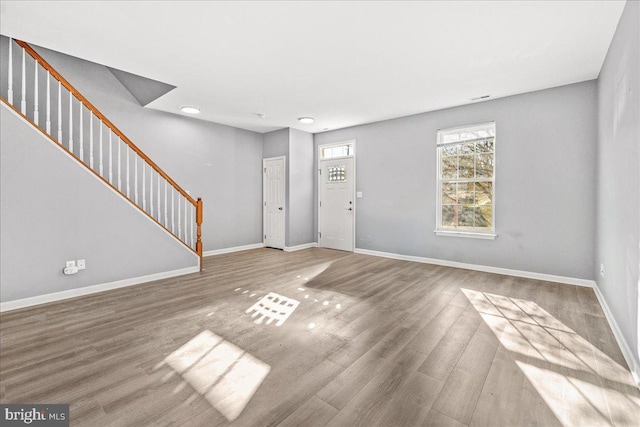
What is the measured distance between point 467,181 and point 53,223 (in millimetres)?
5756

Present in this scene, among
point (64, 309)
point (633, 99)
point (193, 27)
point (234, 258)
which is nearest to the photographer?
point (633, 99)

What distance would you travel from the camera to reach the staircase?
3.71m

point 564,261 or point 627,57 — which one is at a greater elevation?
point 627,57

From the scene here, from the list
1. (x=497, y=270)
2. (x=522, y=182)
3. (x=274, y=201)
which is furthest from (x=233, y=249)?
(x=522, y=182)

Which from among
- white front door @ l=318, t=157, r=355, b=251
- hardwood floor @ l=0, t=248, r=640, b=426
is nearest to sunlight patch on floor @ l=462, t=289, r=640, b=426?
hardwood floor @ l=0, t=248, r=640, b=426

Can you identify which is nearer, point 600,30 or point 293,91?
point 600,30

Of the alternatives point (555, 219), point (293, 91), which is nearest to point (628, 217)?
point (555, 219)

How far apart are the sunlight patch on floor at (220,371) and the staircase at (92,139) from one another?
2589 millimetres

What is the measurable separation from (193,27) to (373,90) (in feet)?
8.06

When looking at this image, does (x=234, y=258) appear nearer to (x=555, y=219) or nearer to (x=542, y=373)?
(x=542, y=373)

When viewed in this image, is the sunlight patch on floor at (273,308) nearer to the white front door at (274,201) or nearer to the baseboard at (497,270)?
the baseboard at (497,270)

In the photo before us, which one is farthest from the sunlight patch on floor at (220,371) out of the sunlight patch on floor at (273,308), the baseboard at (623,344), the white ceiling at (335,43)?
the white ceiling at (335,43)

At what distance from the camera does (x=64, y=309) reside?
10.1ft

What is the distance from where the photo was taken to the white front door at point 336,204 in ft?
21.0
